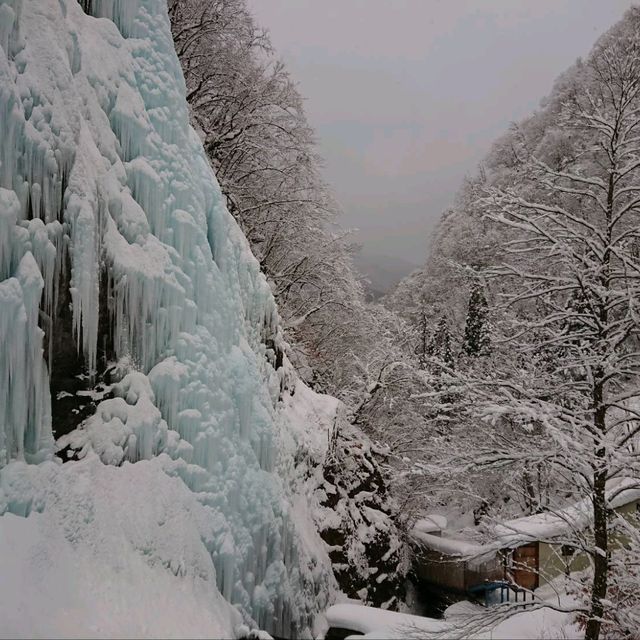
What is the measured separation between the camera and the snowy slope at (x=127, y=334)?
15.4 feet

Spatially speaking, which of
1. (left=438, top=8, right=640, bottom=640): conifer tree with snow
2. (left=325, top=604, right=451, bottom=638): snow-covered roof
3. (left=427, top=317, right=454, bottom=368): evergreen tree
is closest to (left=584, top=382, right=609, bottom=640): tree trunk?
(left=438, top=8, right=640, bottom=640): conifer tree with snow

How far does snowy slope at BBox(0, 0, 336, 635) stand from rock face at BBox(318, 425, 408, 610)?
152 centimetres

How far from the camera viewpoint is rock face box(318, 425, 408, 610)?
8984mm

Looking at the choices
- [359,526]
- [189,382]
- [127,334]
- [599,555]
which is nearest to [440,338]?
[359,526]

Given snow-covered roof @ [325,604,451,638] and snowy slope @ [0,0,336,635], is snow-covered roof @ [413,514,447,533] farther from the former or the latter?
snow-covered roof @ [325,604,451,638]

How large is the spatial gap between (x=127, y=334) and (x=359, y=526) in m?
6.42

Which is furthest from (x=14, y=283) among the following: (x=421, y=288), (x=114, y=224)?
(x=421, y=288)

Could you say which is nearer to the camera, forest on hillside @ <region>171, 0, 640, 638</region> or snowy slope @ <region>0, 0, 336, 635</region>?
snowy slope @ <region>0, 0, 336, 635</region>

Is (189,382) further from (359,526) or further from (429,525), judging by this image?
(429,525)

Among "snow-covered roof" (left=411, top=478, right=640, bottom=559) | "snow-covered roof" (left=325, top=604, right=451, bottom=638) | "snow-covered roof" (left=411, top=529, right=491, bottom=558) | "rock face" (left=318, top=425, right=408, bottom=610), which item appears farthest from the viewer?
"snow-covered roof" (left=411, top=529, right=491, bottom=558)

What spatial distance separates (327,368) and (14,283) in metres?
13.4

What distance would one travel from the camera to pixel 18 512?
14.7 ft

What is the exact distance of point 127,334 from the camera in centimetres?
570

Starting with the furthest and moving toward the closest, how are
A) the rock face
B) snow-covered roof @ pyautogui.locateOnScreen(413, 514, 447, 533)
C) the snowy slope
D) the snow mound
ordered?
1. snow-covered roof @ pyautogui.locateOnScreen(413, 514, 447, 533)
2. the rock face
3. the snowy slope
4. the snow mound
